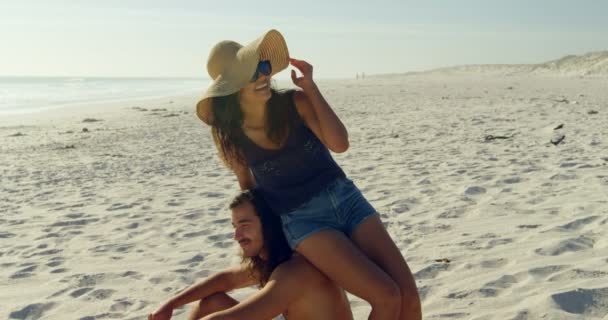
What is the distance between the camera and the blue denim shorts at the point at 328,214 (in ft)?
Answer: 9.14

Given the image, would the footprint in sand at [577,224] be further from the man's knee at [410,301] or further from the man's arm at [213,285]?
the man's arm at [213,285]

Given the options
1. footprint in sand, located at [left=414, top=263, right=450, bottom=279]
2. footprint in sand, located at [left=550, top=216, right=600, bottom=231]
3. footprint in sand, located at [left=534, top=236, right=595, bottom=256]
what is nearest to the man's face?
footprint in sand, located at [left=414, top=263, right=450, bottom=279]

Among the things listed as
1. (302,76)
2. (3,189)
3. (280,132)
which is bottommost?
(3,189)

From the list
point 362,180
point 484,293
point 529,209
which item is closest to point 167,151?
point 362,180

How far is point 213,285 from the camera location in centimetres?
282

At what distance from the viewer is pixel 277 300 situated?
253cm

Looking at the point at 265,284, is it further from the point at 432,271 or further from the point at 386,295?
the point at 432,271

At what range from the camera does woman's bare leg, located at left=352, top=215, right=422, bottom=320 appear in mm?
2672

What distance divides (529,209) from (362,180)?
2.08 meters

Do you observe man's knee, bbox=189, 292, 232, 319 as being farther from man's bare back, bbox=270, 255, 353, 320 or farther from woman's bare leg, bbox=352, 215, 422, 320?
woman's bare leg, bbox=352, 215, 422, 320

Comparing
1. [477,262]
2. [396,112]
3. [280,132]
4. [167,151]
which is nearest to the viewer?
[280,132]

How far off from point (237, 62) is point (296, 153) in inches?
18.9

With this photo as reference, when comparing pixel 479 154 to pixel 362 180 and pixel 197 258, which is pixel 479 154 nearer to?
pixel 362 180

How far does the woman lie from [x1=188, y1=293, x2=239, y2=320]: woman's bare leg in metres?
0.37
